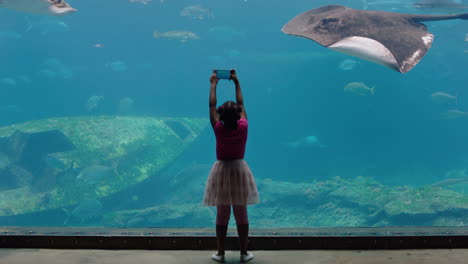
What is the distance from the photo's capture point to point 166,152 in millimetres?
15000

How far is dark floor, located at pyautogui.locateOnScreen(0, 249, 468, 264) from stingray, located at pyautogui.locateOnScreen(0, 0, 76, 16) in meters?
5.11

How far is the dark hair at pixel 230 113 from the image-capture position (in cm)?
211

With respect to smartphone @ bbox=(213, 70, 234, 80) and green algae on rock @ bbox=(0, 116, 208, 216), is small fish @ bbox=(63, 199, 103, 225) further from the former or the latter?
smartphone @ bbox=(213, 70, 234, 80)

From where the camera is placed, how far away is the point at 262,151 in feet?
164

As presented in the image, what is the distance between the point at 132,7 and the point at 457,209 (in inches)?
1545

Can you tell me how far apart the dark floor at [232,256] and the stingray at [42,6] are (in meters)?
5.11

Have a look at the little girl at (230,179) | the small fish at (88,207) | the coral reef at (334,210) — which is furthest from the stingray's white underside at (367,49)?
the small fish at (88,207)

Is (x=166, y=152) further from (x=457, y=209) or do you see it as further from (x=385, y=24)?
(x=385, y=24)

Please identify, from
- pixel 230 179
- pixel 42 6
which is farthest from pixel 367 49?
pixel 42 6

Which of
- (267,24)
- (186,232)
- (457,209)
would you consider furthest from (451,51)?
(186,232)

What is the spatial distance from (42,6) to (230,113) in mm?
5729

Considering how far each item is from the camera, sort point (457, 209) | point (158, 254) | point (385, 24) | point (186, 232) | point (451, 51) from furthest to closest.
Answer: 1. point (451, 51)
2. point (457, 209)
3. point (385, 24)
4. point (186, 232)
5. point (158, 254)

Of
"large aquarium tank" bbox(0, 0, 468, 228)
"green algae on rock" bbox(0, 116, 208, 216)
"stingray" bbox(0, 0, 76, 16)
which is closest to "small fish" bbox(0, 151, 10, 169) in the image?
"large aquarium tank" bbox(0, 0, 468, 228)

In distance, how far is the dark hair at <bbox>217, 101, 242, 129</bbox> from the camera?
2111mm
